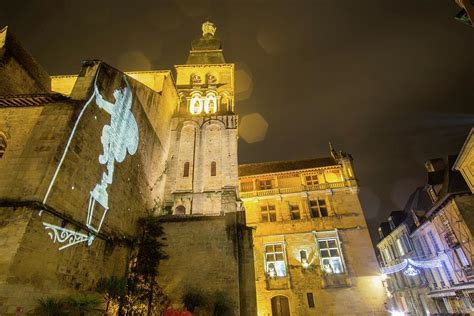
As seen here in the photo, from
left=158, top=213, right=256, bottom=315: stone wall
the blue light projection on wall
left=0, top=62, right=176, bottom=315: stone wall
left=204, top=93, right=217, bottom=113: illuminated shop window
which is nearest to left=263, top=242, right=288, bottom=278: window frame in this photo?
left=158, top=213, right=256, bottom=315: stone wall

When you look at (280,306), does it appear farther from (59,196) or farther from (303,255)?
(59,196)

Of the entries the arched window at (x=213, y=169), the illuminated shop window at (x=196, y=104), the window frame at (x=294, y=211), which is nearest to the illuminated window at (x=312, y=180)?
the window frame at (x=294, y=211)

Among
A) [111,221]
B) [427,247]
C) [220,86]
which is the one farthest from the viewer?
[220,86]

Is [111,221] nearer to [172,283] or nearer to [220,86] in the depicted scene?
[172,283]

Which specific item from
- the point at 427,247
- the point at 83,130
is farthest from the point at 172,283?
the point at 427,247

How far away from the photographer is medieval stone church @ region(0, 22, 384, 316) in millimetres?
8148

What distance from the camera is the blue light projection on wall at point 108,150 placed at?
8.82m

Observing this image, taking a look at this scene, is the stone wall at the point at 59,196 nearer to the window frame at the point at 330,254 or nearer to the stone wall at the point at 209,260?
the stone wall at the point at 209,260

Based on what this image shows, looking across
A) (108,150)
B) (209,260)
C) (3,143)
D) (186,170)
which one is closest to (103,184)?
(108,150)

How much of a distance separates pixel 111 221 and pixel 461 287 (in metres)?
21.8

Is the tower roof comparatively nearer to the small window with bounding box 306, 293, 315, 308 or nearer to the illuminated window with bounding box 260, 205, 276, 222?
the illuminated window with bounding box 260, 205, 276, 222

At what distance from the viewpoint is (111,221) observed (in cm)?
1146

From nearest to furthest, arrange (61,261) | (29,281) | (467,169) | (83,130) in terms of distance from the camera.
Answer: (29,281), (61,261), (83,130), (467,169)

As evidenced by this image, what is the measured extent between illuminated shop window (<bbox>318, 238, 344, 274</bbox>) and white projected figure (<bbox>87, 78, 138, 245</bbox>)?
52.7 feet
